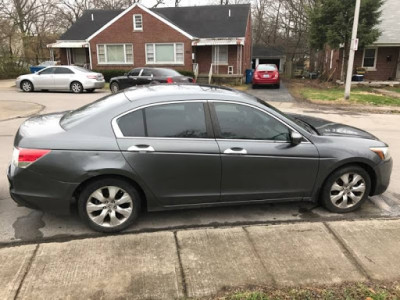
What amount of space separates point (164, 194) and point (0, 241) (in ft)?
5.84

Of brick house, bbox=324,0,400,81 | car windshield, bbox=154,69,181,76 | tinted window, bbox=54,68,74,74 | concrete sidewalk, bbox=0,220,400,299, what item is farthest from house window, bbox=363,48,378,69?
concrete sidewalk, bbox=0,220,400,299

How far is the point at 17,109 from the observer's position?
511 inches

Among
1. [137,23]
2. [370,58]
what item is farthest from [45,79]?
[370,58]

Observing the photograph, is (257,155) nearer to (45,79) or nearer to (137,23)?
(45,79)

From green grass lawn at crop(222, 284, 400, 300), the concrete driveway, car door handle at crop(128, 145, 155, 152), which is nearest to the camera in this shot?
green grass lawn at crop(222, 284, 400, 300)

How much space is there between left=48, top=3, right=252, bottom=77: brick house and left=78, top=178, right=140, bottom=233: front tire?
22.7 m

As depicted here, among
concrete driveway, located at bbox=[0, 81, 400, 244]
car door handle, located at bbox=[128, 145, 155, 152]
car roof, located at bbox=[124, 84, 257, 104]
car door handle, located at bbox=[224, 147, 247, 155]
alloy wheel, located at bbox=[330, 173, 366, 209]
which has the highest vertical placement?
car roof, located at bbox=[124, 84, 257, 104]

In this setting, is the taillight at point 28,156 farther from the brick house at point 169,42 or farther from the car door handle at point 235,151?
the brick house at point 169,42

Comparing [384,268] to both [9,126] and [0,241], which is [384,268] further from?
[9,126]

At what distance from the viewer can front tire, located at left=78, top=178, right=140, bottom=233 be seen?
3.79 meters

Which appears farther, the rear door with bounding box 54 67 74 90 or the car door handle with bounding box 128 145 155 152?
the rear door with bounding box 54 67 74 90

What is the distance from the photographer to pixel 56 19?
43031mm

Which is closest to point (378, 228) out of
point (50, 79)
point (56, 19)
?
point (50, 79)

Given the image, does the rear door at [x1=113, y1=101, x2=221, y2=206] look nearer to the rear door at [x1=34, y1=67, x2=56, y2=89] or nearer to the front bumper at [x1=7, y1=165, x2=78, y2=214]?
the front bumper at [x1=7, y1=165, x2=78, y2=214]
